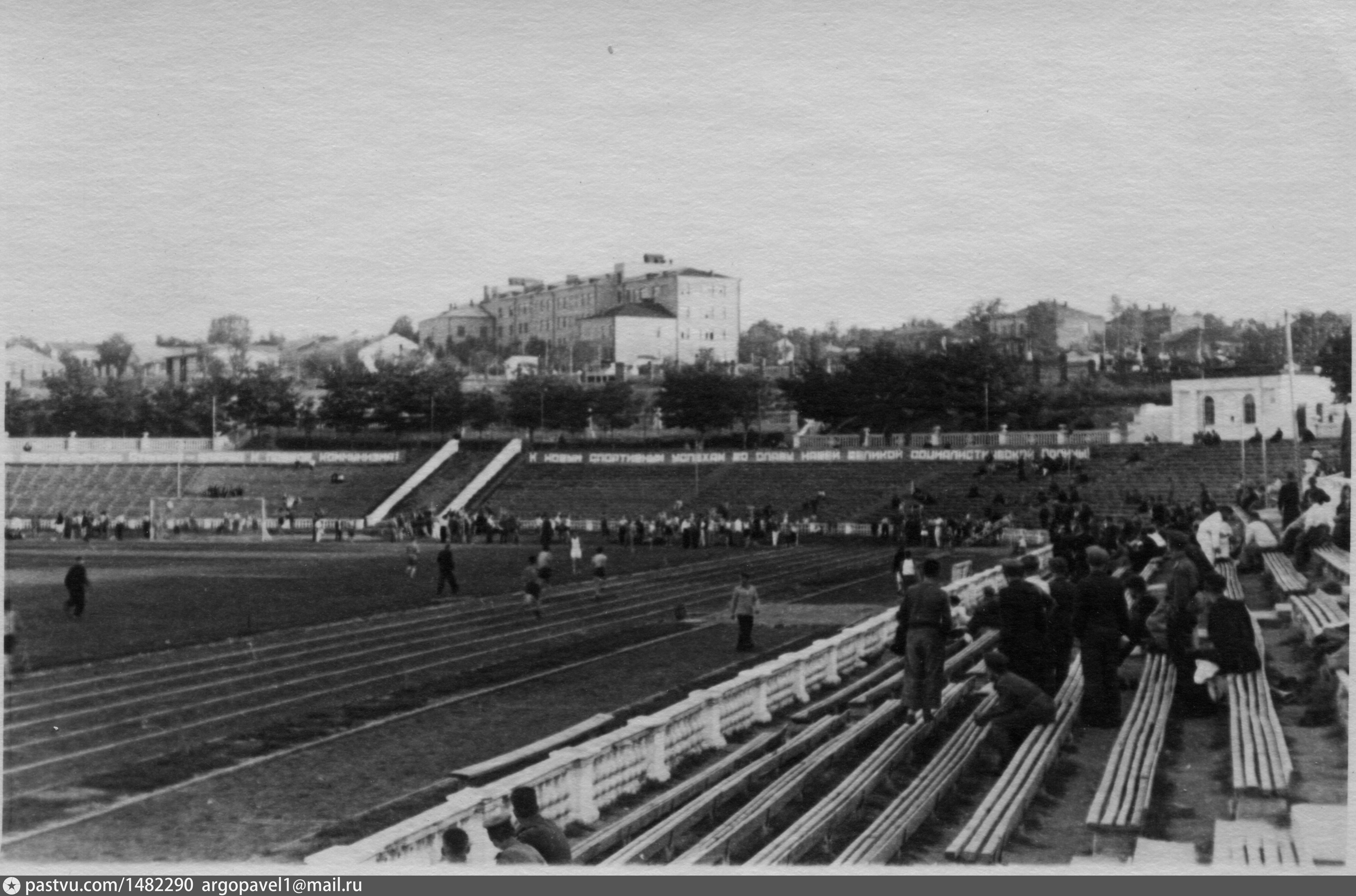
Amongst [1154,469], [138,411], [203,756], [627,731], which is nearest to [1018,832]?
[627,731]

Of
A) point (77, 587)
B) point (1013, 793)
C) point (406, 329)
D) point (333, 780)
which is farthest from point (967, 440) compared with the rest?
point (1013, 793)

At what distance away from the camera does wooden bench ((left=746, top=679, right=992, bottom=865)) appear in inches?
326

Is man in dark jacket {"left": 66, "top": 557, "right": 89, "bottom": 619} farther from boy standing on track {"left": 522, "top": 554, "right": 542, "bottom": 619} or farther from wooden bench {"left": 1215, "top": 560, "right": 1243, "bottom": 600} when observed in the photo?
wooden bench {"left": 1215, "top": 560, "right": 1243, "bottom": 600}

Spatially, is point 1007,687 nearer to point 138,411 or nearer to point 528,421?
point 138,411

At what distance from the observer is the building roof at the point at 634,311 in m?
41.9

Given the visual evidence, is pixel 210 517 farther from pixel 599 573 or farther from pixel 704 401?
pixel 599 573

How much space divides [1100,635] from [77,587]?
50.7 feet

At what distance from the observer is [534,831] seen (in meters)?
7.49

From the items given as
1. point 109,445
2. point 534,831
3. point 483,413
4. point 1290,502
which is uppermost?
point 483,413

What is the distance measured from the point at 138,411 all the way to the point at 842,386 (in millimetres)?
21514

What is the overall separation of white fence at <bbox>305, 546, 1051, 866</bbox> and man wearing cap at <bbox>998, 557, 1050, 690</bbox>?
2.48 m

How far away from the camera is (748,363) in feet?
191

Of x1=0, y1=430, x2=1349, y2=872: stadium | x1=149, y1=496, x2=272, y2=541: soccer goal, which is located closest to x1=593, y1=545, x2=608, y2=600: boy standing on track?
x1=0, y1=430, x2=1349, y2=872: stadium

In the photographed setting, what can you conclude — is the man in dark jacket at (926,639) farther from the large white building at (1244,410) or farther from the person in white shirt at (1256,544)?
the person in white shirt at (1256,544)
